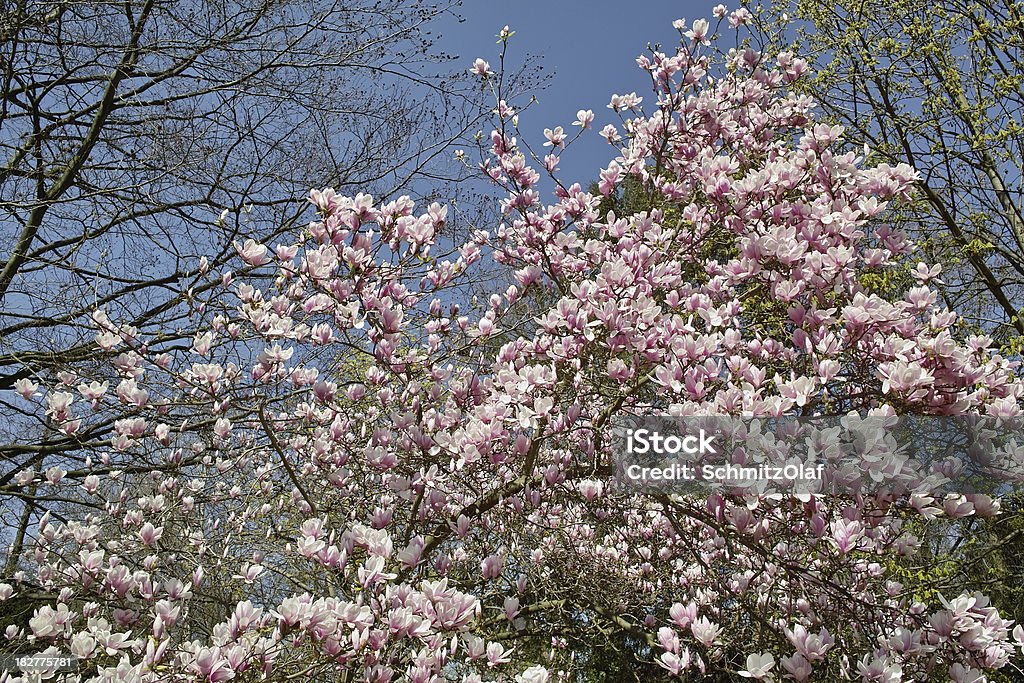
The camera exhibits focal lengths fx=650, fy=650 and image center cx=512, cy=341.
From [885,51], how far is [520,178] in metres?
4.79

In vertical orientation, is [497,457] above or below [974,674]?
above

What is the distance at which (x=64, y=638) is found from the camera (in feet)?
7.72

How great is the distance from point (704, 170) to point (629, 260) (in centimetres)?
44

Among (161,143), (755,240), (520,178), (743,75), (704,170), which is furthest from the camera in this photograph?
(161,143)

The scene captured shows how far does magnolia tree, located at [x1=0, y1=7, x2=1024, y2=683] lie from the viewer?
1.76m

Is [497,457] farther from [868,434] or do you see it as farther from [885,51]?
[885,51]

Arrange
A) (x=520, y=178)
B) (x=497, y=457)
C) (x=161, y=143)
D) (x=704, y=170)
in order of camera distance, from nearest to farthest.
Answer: (x=497, y=457), (x=704, y=170), (x=520, y=178), (x=161, y=143)

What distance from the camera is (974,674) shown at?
1759mm

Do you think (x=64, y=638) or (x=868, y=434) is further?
(x=64, y=638)

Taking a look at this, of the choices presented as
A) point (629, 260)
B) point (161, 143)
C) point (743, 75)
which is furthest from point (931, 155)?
point (161, 143)

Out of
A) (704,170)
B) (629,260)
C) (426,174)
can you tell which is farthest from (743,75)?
(426,174)

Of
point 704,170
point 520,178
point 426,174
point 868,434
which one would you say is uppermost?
point 426,174

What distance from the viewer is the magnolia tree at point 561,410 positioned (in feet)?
5.79

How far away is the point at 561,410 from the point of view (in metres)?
2.56
